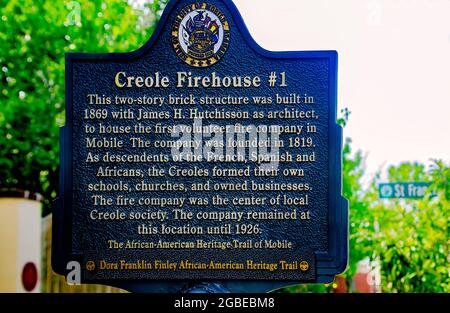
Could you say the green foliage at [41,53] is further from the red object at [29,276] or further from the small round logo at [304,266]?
the small round logo at [304,266]

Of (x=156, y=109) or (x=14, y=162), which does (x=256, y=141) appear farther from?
(x=14, y=162)

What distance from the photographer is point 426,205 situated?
11.2 meters

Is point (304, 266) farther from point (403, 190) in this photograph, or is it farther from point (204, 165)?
point (403, 190)

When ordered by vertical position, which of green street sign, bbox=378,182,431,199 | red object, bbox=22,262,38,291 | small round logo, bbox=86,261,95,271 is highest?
green street sign, bbox=378,182,431,199

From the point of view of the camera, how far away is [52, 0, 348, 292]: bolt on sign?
22.8ft

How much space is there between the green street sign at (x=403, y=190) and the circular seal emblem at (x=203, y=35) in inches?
188

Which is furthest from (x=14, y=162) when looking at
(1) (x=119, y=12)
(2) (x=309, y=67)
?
(2) (x=309, y=67)

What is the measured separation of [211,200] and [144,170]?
0.71 meters

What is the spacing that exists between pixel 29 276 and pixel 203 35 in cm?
467

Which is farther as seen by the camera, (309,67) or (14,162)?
(14,162)

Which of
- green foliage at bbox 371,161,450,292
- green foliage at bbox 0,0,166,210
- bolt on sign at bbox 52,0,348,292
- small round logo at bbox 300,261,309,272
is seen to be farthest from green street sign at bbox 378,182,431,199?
green foliage at bbox 0,0,166,210

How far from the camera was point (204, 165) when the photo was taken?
23.1 ft

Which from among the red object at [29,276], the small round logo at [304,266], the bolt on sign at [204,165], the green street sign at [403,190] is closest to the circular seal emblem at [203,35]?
the bolt on sign at [204,165]

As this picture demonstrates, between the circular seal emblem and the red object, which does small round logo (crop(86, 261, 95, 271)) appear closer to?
the circular seal emblem
